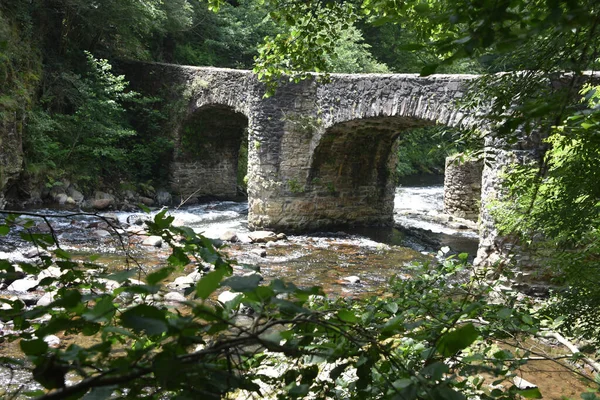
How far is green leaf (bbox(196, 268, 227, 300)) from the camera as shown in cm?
84

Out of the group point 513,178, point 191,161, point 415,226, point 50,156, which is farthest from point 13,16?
point 513,178

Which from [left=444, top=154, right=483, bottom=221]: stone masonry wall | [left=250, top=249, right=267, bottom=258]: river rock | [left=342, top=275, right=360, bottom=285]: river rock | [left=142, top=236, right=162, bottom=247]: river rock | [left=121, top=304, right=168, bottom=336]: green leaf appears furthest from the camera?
[left=444, top=154, right=483, bottom=221]: stone masonry wall

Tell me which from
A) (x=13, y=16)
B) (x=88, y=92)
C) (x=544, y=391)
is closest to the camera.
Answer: (x=544, y=391)

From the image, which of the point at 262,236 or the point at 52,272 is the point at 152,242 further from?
the point at 52,272

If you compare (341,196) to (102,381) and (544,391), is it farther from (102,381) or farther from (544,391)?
(102,381)

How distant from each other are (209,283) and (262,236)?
848 centimetres

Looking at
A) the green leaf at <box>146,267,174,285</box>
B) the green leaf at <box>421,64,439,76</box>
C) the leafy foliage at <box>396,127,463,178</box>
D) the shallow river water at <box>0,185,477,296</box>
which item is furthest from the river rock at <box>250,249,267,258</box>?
the leafy foliage at <box>396,127,463,178</box>

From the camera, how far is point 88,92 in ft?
36.5

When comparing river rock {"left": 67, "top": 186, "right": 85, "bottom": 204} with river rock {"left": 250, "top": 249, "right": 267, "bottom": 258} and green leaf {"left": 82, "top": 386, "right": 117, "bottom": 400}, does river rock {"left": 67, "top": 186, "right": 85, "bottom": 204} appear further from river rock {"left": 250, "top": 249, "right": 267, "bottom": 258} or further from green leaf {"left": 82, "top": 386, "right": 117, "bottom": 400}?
green leaf {"left": 82, "top": 386, "right": 117, "bottom": 400}

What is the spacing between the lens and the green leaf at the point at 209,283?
84 cm

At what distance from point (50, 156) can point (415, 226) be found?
6767mm

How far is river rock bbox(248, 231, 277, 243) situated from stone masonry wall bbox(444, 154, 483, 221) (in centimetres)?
420

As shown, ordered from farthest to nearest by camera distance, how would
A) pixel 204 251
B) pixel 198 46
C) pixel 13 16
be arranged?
pixel 198 46 → pixel 13 16 → pixel 204 251

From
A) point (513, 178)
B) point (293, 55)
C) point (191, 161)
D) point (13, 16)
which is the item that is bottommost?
point (191, 161)
